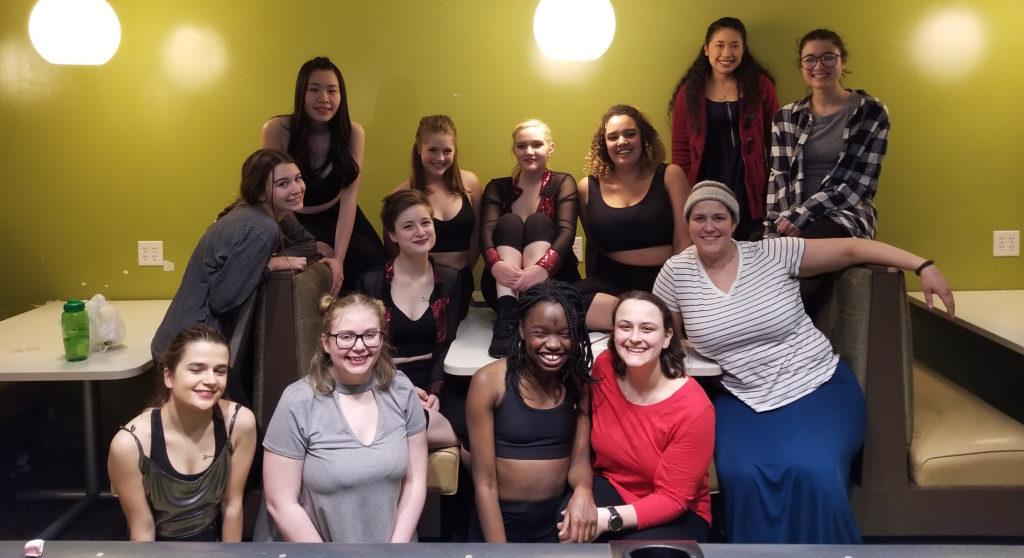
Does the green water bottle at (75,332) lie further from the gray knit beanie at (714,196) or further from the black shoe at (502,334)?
the gray knit beanie at (714,196)

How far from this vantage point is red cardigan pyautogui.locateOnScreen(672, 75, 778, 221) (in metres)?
4.04

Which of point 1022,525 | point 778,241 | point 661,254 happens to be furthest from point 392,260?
point 1022,525

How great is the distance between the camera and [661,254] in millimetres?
3754

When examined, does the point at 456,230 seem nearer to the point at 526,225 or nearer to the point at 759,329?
the point at 526,225

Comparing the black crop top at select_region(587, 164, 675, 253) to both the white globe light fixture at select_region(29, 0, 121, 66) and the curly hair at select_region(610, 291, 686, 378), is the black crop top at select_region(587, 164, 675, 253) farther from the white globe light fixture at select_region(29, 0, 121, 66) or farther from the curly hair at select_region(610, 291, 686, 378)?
the white globe light fixture at select_region(29, 0, 121, 66)

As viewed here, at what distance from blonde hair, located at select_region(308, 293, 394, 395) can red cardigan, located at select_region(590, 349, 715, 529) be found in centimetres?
63

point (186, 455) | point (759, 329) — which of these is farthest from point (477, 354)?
point (186, 455)

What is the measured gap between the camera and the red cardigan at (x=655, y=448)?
275 centimetres

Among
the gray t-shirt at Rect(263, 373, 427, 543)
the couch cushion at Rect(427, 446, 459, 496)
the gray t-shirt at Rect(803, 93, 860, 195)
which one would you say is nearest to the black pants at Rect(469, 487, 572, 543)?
the couch cushion at Rect(427, 446, 459, 496)

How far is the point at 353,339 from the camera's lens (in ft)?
8.76

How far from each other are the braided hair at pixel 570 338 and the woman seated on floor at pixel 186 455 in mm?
795

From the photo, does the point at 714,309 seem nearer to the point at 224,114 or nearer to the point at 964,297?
the point at 964,297

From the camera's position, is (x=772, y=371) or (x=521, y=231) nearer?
(x=772, y=371)

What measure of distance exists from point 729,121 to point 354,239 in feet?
5.34
